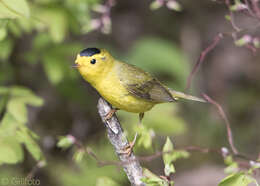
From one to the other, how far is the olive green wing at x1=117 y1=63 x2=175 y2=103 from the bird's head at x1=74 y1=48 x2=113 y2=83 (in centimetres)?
20

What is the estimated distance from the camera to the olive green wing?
3545 millimetres

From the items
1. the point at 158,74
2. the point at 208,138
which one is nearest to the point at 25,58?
the point at 158,74

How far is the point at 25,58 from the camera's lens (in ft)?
15.2

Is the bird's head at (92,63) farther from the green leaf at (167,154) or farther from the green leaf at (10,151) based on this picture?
the green leaf at (167,154)

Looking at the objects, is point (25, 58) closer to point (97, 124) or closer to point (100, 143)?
point (100, 143)

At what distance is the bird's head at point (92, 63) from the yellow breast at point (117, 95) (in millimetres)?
70

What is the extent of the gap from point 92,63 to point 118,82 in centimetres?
31

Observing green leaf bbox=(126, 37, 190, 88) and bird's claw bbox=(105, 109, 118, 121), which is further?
green leaf bbox=(126, 37, 190, 88)

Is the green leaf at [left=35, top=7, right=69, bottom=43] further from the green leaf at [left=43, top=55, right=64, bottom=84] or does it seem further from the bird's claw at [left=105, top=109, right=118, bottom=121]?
the bird's claw at [left=105, top=109, right=118, bottom=121]

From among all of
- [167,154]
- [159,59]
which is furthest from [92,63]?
[159,59]

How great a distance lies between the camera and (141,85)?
12.1 feet

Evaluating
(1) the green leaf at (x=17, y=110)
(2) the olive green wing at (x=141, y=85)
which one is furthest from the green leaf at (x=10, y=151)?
(2) the olive green wing at (x=141, y=85)

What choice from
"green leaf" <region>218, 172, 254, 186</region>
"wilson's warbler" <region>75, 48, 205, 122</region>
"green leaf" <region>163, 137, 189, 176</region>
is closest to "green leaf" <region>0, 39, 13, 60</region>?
"wilson's warbler" <region>75, 48, 205, 122</region>

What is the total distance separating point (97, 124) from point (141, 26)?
7.86 feet
